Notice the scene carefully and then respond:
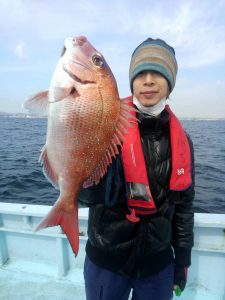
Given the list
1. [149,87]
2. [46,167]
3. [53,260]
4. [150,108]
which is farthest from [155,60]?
Answer: [53,260]

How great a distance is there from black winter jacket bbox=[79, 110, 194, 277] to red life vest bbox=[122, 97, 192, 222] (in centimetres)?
7

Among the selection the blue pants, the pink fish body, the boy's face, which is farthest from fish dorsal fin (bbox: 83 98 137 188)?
the blue pants

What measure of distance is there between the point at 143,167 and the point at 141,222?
1.46ft

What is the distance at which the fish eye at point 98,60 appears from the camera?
171 centimetres

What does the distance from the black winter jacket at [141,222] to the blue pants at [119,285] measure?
0.06 m

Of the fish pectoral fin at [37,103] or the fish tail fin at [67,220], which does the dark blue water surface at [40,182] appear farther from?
the fish pectoral fin at [37,103]

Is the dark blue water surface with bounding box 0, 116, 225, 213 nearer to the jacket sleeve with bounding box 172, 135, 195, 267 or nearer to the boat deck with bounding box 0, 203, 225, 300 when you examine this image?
the boat deck with bounding box 0, 203, 225, 300

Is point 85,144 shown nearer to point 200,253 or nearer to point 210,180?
point 200,253

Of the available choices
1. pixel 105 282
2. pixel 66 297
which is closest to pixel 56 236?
pixel 66 297

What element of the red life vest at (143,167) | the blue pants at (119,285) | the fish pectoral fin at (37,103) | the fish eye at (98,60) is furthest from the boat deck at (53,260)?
the fish eye at (98,60)

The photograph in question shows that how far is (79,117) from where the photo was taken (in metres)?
1.68

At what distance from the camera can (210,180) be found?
1173 centimetres

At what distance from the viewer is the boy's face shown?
2336 mm

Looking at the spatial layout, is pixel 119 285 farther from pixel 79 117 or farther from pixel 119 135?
pixel 79 117
